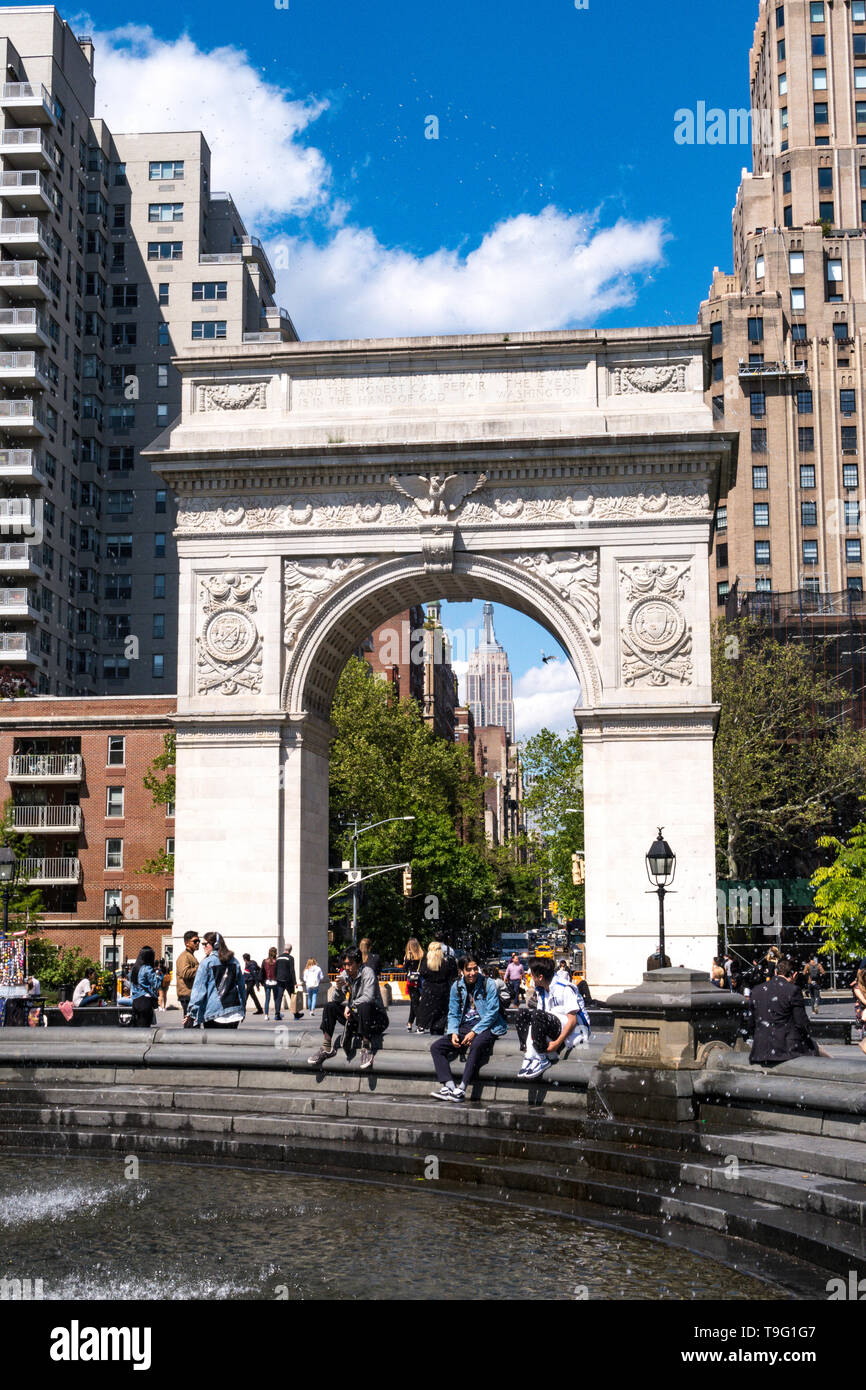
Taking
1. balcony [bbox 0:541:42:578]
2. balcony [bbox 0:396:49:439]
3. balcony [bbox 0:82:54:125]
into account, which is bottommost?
balcony [bbox 0:541:42:578]

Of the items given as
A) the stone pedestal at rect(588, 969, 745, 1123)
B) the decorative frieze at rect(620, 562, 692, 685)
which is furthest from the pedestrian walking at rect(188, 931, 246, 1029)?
the decorative frieze at rect(620, 562, 692, 685)

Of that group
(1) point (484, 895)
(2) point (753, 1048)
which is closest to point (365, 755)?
(1) point (484, 895)

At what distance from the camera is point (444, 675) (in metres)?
135

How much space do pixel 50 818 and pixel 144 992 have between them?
31.7 m

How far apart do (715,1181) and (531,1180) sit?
177cm

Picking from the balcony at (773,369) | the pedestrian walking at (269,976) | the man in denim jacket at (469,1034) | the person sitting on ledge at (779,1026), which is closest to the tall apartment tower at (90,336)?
the balcony at (773,369)

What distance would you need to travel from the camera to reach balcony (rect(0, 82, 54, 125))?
64.1 metres

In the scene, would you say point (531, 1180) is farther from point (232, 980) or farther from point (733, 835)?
point (733, 835)

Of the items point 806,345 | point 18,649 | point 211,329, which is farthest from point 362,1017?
point 806,345

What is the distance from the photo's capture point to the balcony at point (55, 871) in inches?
2040

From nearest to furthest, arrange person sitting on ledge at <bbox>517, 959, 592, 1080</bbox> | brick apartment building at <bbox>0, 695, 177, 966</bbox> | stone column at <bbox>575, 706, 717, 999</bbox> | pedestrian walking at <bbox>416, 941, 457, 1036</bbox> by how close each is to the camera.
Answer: person sitting on ledge at <bbox>517, 959, 592, 1080</bbox>
pedestrian walking at <bbox>416, 941, 457, 1036</bbox>
stone column at <bbox>575, 706, 717, 999</bbox>
brick apartment building at <bbox>0, 695, 177, 966</bbox>

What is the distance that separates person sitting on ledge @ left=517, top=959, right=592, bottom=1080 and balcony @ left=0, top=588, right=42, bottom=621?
170ft

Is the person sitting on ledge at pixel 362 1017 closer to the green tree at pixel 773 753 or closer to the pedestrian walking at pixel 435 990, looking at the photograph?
the pedestrian walking at pixel 435 990

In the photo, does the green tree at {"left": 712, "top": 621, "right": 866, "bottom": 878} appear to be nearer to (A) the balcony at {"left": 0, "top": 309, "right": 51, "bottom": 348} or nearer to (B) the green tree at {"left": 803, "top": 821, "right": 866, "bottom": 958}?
(B) the green tree at {"left": 803, "top": 821, "right": 866, "bottom": 958}
